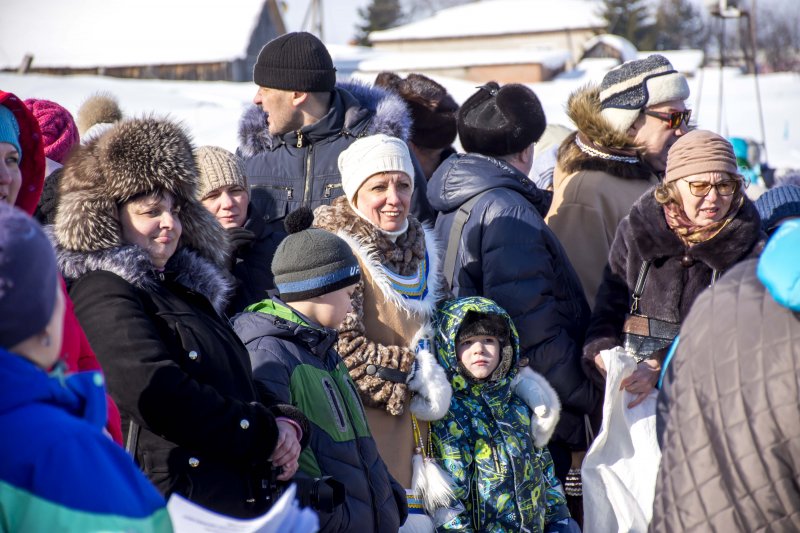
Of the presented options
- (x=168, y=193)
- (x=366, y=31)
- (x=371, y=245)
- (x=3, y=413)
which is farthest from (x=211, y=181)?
(x=366, y=31)

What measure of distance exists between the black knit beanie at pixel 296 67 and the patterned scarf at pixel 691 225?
1.69m

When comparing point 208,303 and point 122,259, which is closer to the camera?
point 122,259

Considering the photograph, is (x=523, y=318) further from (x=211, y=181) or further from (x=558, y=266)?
(x=211, y=181)

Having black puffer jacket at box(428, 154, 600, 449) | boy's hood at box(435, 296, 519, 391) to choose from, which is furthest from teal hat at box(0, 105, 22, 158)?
black puffer jacket at box(428, 154, 600, 449)

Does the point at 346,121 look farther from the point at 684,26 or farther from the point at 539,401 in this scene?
the point at 684,26

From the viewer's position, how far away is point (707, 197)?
3.56 meters

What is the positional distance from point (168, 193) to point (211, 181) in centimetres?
128

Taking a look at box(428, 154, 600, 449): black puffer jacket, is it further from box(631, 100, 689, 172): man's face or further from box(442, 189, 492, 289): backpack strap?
box(631, 100, 689, 172): man's face

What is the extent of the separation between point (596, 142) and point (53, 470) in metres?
3.42

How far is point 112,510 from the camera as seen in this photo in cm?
150

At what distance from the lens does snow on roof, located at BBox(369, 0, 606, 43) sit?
151 feet

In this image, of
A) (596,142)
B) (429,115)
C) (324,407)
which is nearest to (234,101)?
(429,115)

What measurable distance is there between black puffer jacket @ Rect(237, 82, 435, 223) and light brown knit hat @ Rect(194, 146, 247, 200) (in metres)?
0.29

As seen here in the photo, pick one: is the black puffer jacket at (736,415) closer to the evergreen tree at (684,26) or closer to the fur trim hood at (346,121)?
the fur trim hood at (346,121)
